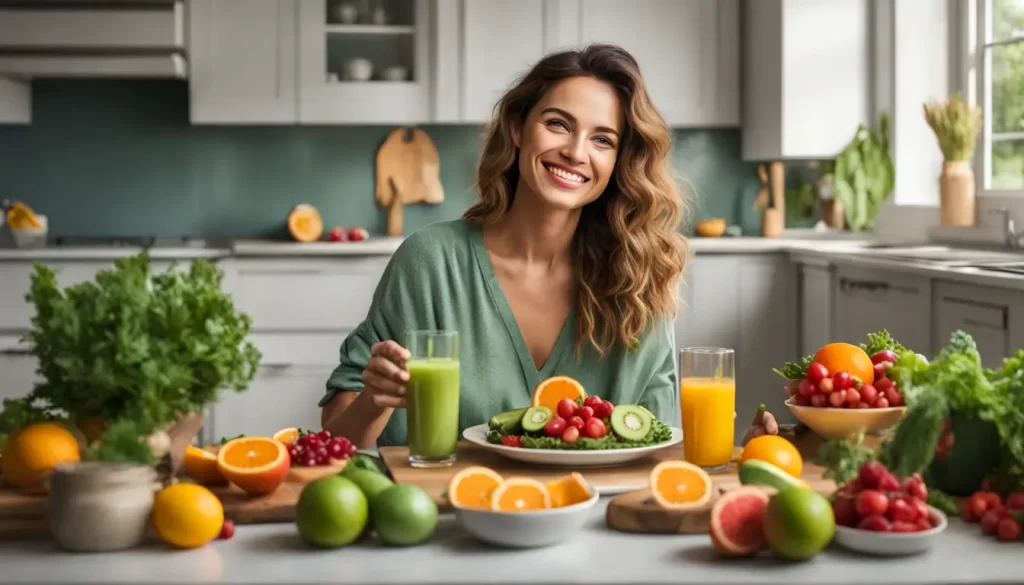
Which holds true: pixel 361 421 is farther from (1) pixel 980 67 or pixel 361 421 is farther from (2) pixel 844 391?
(1) pixel 980 67

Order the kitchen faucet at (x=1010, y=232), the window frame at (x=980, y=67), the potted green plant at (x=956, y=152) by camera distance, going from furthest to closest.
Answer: the window frame at (x=980, y=67) < the potted green plant at (x=956, y=152) < the kitchen faucet at (x=1010, y=232)

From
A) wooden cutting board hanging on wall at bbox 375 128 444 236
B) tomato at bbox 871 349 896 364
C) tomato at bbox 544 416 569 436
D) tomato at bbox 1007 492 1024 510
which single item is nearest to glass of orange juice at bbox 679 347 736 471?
tomato at bbox 544 416 569 436

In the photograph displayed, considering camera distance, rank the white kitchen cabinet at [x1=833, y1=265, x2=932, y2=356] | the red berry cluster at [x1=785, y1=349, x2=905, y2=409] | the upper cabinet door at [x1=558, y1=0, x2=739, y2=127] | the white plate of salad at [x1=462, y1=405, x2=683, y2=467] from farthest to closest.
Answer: the upper cabinet door at [x1=558, y1=0, x2=739, y2=127] < the white kitchen cabinet at [x1=833, y1=265, x2=932, y2=356] < the red berry cluster at [x1=785, y1=349, x2=905, y2=409] < the white plate of salad at [x1=462, y1=405, x2=683, y2=467]

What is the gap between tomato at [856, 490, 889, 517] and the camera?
1204 mm

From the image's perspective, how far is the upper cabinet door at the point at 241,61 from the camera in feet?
15.4

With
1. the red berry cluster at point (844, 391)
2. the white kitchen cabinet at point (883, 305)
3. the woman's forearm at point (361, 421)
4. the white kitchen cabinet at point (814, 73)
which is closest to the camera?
the red berry cluster at point (844, 391)

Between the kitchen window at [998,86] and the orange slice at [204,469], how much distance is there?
3250 millimetres

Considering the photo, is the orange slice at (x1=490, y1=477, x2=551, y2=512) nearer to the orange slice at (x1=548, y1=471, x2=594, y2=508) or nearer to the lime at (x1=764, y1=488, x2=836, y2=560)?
the orange slice at (x1=548, y1=471, x2=594, y2=508)

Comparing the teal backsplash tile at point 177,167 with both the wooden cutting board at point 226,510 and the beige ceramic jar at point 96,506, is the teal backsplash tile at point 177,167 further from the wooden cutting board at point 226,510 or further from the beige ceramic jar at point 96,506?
the beige ceramic jar at point 96,506

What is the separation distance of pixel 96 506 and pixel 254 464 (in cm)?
25

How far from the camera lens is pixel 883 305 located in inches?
152

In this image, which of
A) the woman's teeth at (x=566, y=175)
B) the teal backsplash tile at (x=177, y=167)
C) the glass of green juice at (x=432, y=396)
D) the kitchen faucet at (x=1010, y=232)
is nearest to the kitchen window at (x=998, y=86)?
the kitchen faucet at (x=1010, y=232)

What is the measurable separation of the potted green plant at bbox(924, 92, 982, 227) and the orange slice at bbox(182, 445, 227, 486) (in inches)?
128

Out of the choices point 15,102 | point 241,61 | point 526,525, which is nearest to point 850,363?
point 526,525
